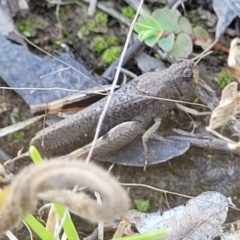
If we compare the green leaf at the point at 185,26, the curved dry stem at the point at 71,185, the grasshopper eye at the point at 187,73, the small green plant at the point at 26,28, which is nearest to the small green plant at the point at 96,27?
the small green plant at the point at 26,28

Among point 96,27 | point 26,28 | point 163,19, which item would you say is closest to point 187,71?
point 163,19

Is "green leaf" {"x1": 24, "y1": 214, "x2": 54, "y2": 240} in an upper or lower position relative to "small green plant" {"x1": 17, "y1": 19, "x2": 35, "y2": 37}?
lower

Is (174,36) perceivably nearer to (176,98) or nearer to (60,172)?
(176,98)

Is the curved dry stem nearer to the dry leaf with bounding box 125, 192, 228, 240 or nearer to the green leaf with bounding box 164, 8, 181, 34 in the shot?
the dry leaf with bounding box 125, 192, 228, 240

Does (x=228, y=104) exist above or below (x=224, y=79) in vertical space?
above

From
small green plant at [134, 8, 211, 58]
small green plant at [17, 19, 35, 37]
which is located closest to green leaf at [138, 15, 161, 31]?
small green plant at [134, 8, 211, 58]

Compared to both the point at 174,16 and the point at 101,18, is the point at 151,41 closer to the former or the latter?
the point at 174,16
